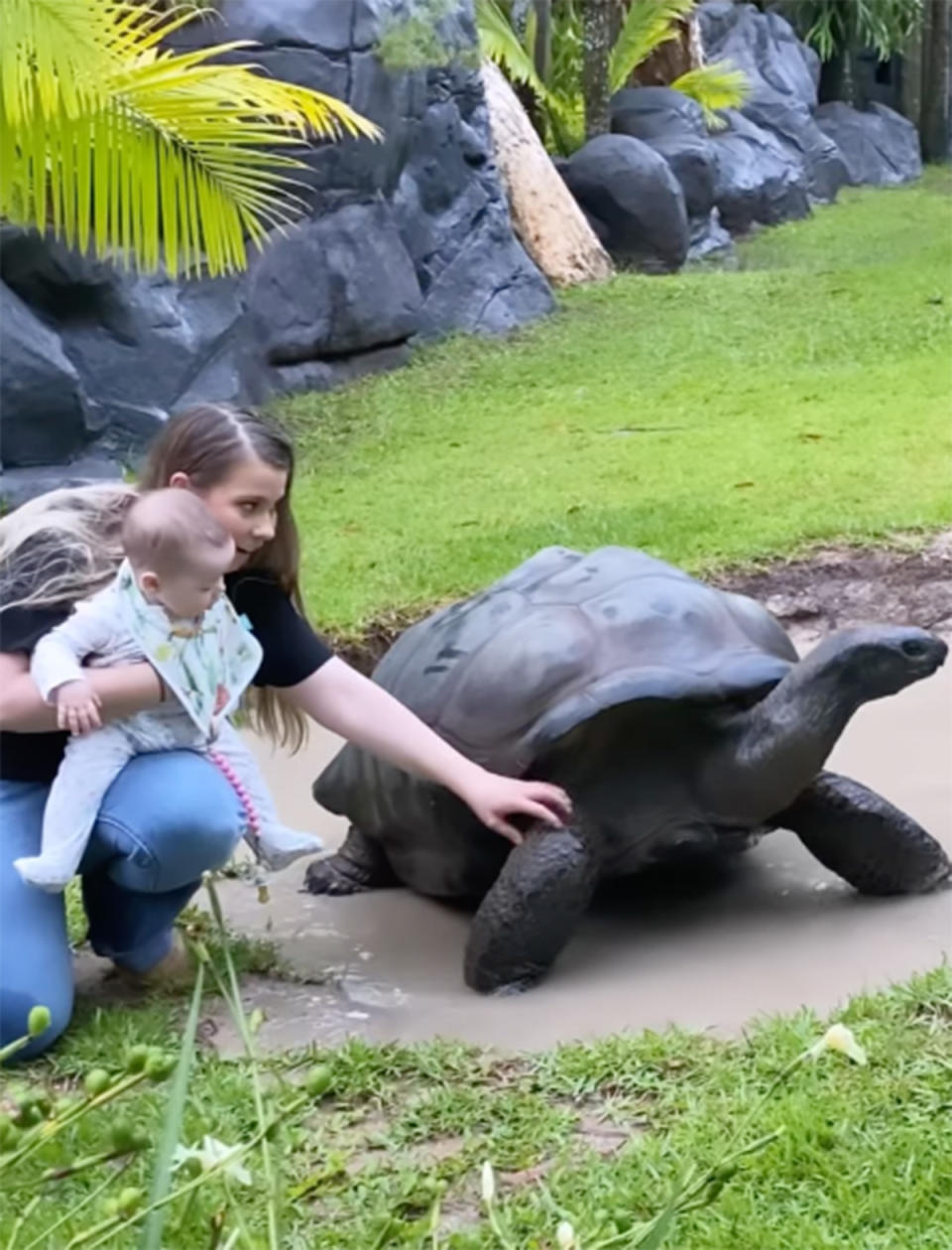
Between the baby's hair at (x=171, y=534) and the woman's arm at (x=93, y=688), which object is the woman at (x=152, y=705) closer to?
the woman's arm at (x=93, y=688)

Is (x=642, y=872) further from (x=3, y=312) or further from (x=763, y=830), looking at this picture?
(x=3, y=312)

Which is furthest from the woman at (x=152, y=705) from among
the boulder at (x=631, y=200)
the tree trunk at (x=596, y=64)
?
the tree trunk at (x=596, y=64)

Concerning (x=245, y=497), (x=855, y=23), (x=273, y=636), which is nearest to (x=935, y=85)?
(x=855, y=23)

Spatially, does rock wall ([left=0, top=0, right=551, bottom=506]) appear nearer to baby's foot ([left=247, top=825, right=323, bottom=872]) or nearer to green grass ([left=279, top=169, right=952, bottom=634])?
green grass ([left=279, top=169, right=952, bottom=634])

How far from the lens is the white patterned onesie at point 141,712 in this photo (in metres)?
2.69

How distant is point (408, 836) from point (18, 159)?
239cm

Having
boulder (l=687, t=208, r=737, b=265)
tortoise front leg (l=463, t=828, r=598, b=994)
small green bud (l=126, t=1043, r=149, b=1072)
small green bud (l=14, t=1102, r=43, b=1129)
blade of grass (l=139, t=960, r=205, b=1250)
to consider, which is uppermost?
small green bud (l=126, t=1043, r=149, b=1072)

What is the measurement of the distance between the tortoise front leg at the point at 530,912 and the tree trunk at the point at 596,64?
38.1 feet

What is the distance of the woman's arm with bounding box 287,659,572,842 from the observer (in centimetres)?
296

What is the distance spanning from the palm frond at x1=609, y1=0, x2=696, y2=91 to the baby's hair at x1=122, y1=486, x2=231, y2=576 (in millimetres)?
12507

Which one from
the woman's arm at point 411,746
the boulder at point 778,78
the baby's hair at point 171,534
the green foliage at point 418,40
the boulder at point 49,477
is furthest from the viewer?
the boulder at point 778,78

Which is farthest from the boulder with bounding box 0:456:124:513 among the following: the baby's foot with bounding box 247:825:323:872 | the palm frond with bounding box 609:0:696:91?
the palm frond with bounding box 609:0:696:91

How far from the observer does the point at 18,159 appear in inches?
187

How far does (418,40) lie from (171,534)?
8077 mm
